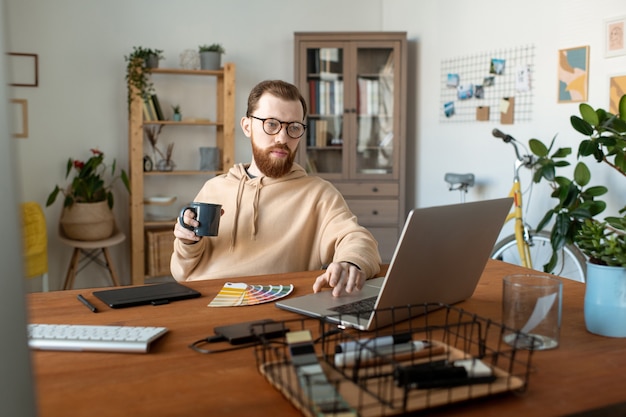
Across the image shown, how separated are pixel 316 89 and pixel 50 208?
201 centimetres

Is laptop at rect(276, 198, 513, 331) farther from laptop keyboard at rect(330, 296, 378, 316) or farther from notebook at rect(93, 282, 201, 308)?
notebook at rect(93, 282, 201, 308)

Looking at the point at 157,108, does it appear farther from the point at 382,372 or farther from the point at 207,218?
the point at 382,372

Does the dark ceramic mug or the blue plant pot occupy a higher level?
the dark ceramic mug

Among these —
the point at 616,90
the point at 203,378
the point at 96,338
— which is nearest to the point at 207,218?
the point at 96,338

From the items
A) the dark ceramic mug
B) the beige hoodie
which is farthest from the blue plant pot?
the dark ceramic mug

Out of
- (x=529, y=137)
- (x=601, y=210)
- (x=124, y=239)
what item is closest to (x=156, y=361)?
(x=601, y=210)

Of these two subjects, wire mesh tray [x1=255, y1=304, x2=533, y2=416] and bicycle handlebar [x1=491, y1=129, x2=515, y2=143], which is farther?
bicycle handlebar [x1=491, y1=129, x2=515, y2=143]

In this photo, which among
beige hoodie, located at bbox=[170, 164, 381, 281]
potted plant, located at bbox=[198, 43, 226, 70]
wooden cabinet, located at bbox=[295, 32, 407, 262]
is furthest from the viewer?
wooden cabinet, located at bbox=[295, 32, 407, 262]

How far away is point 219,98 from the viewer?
500cm

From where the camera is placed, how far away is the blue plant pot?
129 centimetres

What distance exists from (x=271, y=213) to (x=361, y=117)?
9.39 ft

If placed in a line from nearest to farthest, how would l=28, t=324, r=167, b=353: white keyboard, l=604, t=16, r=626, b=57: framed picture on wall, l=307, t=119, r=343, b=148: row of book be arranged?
l=28, t=324, r=167, b=353: white keyboard
l=604, t=16, r=626, b=57: framed picture on wall
l=307, t=119, r=343, b=148: row of book

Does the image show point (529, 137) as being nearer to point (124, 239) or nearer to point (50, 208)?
point (124, 239)

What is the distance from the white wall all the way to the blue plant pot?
2.66m
